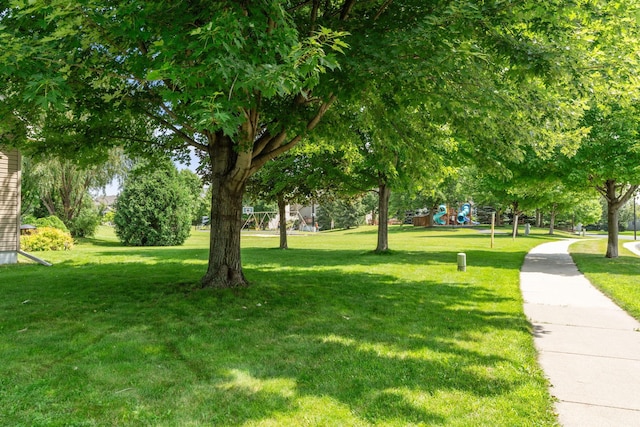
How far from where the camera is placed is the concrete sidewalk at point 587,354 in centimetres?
369

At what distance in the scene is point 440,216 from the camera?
2532 inches

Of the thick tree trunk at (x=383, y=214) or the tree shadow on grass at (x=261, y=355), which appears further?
the thick tree trunk at (x=383, y=214)

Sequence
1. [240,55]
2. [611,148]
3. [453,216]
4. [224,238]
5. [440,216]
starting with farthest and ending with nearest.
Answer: [453,216] < [440,216] < [611,148] < [224,238] < [240,55]

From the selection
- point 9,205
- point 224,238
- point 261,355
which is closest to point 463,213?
point 9,205

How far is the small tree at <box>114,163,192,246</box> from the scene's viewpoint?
2498 centimetres

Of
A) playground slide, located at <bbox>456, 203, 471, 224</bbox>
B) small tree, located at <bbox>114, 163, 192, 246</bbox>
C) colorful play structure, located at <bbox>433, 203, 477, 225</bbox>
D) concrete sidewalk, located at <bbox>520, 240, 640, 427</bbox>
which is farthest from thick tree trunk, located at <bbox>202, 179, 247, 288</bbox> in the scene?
playground slide, located at <bbox>456, 203, 471, 224</bbox>

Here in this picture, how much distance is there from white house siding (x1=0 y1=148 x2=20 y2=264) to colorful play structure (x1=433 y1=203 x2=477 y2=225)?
2164 inches

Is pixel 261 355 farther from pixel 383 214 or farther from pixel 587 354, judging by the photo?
pixel 383 214

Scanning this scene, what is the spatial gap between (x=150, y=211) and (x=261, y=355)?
2225 cm

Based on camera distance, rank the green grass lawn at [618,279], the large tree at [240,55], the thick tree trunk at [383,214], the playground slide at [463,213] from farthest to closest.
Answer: the playground slide at [463,213] < the thick tree trunk at [383,214] < the green grass lawn at [618,279] < the large tree at [240,55]

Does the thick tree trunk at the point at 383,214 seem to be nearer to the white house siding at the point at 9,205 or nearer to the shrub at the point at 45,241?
the white house siding at the point at 9,205

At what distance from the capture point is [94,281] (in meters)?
9.95

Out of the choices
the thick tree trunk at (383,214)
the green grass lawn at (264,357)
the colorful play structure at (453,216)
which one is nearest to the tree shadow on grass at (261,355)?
the green grass lawn at (264,357)

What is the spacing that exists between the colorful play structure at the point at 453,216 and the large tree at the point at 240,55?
5622cm
